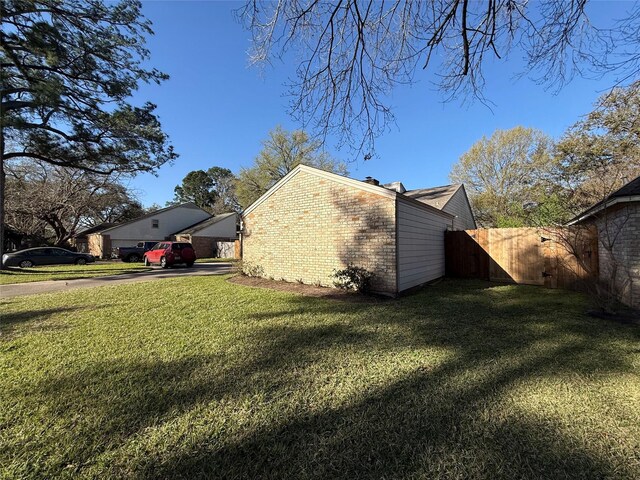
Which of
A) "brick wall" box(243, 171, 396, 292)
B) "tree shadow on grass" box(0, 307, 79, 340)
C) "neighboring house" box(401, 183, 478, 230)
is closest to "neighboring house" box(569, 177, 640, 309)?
"brick wall" box(243, 171, 396, 292)

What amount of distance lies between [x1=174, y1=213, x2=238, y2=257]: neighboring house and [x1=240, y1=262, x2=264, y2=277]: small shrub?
18091mm

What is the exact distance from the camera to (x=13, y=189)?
23766 mm

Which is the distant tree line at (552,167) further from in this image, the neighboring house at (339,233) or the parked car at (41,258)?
the parked car at (41,258)

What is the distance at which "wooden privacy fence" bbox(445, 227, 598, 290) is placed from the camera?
28.7 feet

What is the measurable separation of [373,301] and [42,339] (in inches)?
248

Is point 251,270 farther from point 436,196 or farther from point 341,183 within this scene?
point 436,196

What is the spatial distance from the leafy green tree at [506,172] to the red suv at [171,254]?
22179 millimetres

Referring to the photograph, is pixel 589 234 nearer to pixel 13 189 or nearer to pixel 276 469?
pixel 276 469

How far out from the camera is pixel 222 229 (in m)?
32.8

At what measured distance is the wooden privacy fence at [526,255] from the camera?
874cm

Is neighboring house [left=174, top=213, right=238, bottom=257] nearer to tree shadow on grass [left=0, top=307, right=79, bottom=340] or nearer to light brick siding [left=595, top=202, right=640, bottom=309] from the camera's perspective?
tree shadow on grass [left=0, top=307, right=79, bottom=340]

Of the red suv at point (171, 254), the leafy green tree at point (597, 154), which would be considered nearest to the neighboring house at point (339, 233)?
the red suv at point (171, 254)

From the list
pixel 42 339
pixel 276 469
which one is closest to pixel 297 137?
pixel 42 339

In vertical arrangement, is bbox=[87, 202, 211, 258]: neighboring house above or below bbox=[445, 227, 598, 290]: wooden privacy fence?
above
